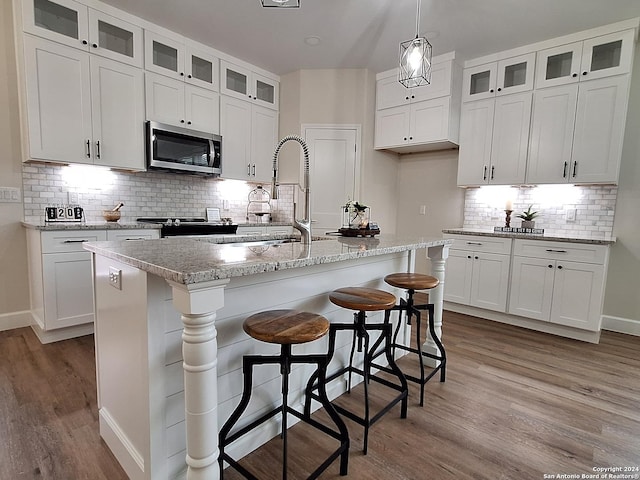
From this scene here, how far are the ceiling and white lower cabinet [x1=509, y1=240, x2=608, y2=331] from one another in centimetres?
204

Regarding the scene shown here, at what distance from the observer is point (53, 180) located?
3115 mm

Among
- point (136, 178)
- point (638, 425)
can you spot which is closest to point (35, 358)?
point (136, 178)

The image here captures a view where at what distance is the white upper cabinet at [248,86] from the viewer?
4.01m

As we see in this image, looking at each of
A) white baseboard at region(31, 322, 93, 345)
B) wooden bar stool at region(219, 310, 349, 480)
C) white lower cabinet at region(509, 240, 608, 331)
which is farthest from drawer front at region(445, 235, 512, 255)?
white baseboard at region(31, 322, 93, 345)

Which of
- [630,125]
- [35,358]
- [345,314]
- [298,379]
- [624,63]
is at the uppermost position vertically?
[624,63]

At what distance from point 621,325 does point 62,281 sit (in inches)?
204

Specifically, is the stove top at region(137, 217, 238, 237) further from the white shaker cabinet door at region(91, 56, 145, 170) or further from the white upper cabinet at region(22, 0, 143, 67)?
the white upper cabinet at region(22, 0, 143, 67)

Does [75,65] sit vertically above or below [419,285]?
above

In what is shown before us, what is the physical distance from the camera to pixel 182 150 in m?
3.61

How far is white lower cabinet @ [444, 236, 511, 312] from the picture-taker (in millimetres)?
3514

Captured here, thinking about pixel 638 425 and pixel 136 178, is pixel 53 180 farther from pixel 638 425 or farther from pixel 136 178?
pixel 638 425

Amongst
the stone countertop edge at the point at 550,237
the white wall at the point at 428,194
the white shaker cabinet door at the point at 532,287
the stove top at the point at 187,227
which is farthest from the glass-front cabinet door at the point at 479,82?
the stove top at the point at 187,227

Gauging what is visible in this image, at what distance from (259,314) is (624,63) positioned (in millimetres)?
3930

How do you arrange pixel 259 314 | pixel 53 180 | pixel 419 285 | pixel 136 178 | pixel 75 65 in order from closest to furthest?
pixel 259 314 < pixel 419 285 < pixel 75 65 < pixel 53 180 < pixel 136 178
